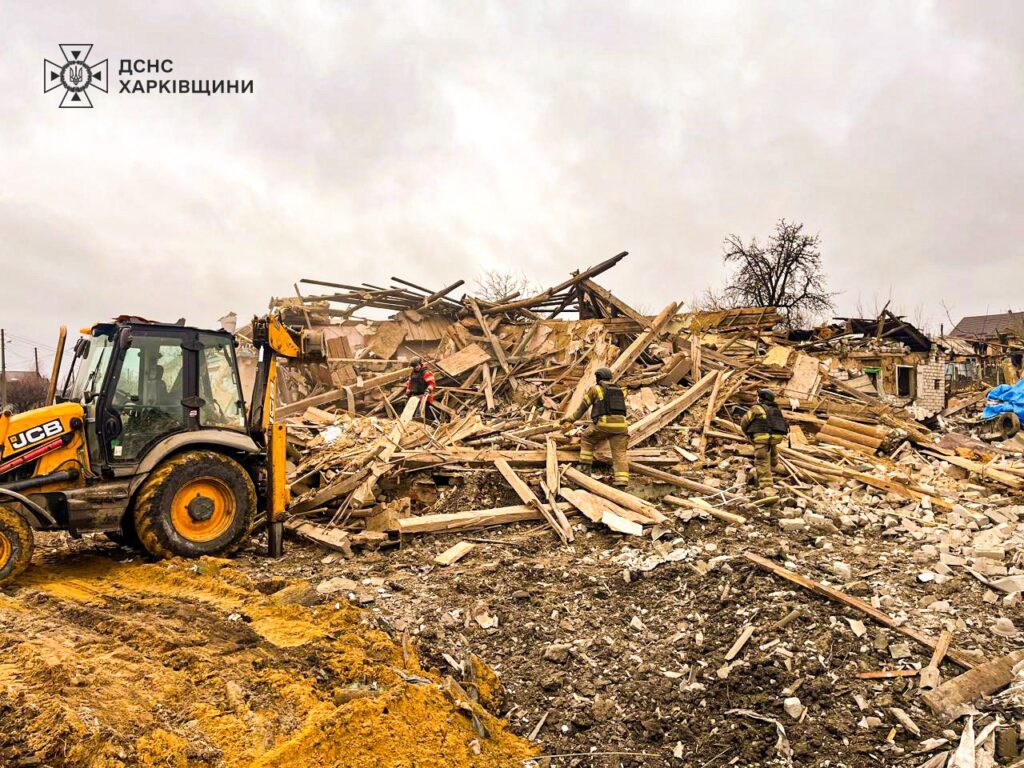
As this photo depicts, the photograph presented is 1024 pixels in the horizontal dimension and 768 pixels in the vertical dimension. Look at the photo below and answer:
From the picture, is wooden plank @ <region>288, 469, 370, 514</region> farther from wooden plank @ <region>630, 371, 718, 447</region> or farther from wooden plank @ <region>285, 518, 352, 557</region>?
wooden plank @ <region>630, 371, 718, 447</region>

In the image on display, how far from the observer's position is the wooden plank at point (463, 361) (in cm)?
1495

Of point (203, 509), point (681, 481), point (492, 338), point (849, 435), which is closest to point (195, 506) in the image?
point (203, 509)

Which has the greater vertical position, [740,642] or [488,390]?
[488,390]

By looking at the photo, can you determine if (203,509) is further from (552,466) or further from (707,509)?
(707,509)

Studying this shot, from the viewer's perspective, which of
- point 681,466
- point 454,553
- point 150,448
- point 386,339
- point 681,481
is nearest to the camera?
point 150,448

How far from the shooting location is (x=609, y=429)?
8453mm

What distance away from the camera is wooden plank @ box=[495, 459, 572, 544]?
7.16 metres

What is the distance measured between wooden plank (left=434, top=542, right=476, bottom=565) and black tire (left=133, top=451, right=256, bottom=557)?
208cm

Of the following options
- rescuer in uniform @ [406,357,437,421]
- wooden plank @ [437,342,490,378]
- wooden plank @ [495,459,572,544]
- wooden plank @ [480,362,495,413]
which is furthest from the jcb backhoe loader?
wooden plank @ [437,342,490,378]

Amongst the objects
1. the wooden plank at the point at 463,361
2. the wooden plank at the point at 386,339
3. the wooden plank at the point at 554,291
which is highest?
the wooden plank at the point at 554,291

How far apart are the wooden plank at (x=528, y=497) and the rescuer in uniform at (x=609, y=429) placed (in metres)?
1.09

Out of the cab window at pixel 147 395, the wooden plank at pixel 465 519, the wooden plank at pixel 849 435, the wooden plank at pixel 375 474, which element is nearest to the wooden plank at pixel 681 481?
the wooden plank at pixel 465 519

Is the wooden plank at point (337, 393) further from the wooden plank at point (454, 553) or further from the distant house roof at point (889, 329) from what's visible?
the distant house roof at point (889, 329)

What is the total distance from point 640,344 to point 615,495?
19.7 ft
